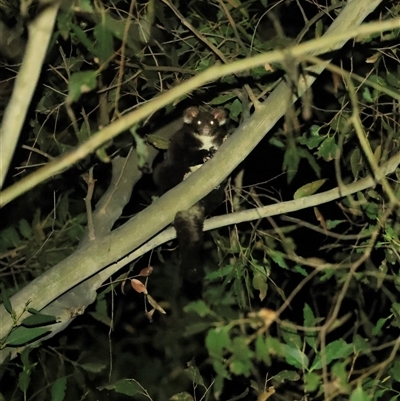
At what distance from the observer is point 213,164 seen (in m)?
1.91

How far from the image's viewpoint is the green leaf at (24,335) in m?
2.00

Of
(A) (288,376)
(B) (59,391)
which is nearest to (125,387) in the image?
(B) (59,391)

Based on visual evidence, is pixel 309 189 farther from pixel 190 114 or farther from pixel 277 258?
pixel 190 114

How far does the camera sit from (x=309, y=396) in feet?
6.56

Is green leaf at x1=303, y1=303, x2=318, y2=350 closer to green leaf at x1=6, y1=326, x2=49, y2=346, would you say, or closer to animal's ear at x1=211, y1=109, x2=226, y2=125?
green leaf at x1=6, y1=326, x2=49, y2=346

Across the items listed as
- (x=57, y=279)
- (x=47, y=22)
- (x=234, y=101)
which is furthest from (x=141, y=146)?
(x=234, y=101)

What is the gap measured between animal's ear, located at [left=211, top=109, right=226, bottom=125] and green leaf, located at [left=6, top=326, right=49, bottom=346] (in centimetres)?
156

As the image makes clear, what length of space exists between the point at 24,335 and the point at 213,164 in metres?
0.83

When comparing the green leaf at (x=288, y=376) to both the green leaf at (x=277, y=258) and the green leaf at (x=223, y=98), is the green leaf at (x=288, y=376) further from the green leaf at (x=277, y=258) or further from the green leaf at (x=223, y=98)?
the green leaf at (x=223, y=98)

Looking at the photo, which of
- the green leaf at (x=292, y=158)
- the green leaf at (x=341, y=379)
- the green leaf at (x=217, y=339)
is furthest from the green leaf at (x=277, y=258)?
the green leaf at (x=217, y=339)

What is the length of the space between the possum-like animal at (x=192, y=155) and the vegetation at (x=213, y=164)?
0.09 m

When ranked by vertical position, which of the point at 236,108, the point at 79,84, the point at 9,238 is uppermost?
the point at 79,84

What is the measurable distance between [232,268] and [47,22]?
1.68 m

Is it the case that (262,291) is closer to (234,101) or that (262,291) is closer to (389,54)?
(234,101)
